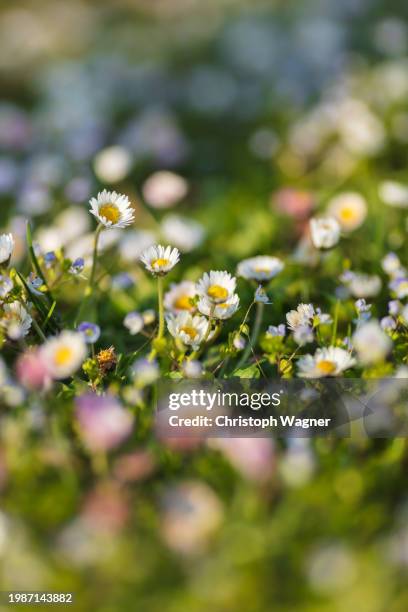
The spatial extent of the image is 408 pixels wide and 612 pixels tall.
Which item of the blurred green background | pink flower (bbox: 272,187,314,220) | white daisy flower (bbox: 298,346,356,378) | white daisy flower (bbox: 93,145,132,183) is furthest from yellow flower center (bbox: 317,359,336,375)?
white daisy flower (bbox: 93,145,132,183)

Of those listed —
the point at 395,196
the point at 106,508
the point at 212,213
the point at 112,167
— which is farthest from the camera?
the point at 212,213

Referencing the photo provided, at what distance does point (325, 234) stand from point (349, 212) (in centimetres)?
42

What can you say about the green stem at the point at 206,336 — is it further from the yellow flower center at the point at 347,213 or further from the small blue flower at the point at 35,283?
the yellow flower center at the point at 347,213

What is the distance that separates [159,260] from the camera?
1.21 meters

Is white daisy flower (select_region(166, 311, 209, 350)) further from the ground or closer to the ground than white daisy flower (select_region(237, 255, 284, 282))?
closer to the ground

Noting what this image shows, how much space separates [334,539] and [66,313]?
0.84 m

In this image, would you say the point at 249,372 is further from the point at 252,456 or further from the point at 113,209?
the point at 113,209

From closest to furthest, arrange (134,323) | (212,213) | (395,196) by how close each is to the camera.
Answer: (134,323) → (395,196) → (212,213)

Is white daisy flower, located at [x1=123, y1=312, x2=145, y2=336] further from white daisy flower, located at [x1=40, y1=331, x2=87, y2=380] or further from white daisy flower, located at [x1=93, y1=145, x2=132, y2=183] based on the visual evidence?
white daisy flower, located at [x1=93, y1=145, x2=132, y2=183]

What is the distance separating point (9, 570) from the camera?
99 cm

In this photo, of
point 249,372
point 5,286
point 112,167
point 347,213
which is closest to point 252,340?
point 249,372

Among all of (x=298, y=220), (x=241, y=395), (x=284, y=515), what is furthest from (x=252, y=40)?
(x=284, y=515)

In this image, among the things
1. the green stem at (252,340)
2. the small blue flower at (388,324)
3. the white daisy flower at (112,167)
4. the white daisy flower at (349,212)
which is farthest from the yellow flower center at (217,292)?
the white daisy flower at (112,167)

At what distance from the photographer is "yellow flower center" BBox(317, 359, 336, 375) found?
3.77 ft
